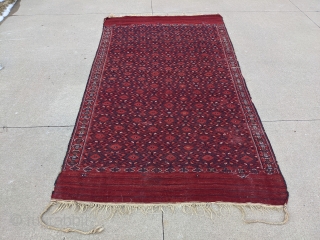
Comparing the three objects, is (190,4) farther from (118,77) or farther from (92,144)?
(92,144)

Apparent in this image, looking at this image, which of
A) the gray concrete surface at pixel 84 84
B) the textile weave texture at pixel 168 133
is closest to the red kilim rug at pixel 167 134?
the textile weave texture at pixel 168 133

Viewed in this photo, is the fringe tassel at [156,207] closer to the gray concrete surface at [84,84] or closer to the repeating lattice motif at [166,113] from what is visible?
the gray concrete surface at [84,84]

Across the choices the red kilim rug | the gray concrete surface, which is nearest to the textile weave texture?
the red kilim rug

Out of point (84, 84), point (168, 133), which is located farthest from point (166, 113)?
point (84, 84)

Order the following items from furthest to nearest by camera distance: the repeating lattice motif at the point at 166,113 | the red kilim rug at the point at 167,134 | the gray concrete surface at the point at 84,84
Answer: the repeating lattice motif at the point at 166,113 < the red kilim rug at the point at 167,134 < the gray concrete surface at the point at 84,84

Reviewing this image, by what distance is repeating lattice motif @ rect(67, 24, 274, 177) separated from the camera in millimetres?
2678

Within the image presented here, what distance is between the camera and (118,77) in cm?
370

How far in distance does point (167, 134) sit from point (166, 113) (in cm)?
30

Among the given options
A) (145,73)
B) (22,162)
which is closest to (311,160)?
(145,73)

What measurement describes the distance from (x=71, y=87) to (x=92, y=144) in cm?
97

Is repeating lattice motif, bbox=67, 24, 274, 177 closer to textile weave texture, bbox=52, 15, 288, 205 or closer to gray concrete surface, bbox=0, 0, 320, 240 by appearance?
textile weave texture, bbox=52, 15, 288, 205

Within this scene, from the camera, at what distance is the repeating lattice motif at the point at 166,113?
105 inches

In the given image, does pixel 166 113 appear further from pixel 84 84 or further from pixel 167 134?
pixel 84 84

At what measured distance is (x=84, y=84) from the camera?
362 cm
